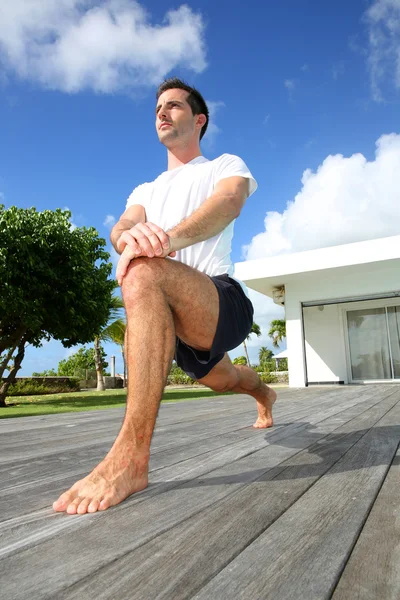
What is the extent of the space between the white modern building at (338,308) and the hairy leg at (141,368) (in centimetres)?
957

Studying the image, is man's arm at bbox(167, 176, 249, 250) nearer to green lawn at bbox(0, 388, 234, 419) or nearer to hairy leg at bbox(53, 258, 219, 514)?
hairy leg at bbox(53, 258, 219, 514)

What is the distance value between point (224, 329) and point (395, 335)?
36.3ft

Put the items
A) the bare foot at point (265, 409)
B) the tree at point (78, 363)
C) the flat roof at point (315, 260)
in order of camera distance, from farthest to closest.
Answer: the tree at point (78, 363) → the flat roof at point (315, 260) → the bare foot at point (265, 409)

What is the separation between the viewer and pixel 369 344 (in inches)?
461

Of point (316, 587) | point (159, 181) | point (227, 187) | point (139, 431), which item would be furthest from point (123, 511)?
point (159, 181)

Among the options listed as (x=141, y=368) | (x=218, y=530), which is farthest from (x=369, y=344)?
(x=218, y=530)

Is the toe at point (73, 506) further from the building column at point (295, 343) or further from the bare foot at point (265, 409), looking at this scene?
the building column at point (295, 343)

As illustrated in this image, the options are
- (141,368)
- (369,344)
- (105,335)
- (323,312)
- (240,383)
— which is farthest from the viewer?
(105,335)

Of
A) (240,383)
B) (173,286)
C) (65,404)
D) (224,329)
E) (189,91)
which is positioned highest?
(189,91)

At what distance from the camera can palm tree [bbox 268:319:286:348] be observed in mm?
41375

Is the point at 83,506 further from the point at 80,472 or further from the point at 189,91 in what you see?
the point at 189,91

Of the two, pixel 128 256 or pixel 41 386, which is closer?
pixel 128 256

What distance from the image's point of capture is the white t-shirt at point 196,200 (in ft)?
6.24

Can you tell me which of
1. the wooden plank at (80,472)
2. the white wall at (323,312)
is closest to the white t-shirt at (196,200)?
the wooden plank at (80,472)
